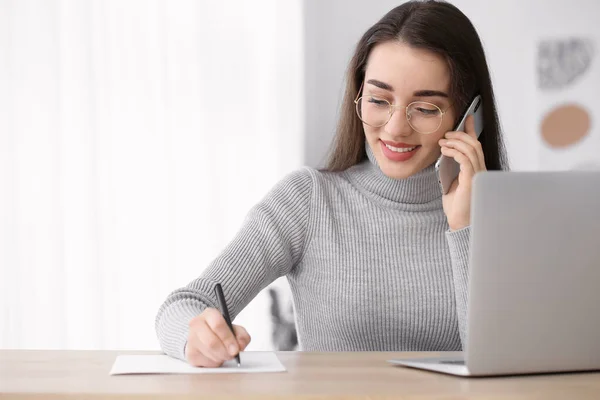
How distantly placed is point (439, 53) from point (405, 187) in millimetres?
322

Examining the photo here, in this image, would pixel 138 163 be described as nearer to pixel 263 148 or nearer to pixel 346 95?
pixel 263 148

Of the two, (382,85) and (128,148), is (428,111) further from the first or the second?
(128,148)

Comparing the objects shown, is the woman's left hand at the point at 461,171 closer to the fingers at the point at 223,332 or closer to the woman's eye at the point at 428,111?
the woman's eye at the point at 428,111

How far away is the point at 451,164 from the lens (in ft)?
5.67

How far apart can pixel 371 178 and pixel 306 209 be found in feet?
0.62

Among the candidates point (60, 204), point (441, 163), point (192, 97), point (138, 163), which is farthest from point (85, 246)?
point (441, 163)

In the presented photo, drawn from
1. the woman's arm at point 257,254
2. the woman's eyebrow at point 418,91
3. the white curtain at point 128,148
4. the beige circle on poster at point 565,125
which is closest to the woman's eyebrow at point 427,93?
the woman's eyebrow at point 418,91

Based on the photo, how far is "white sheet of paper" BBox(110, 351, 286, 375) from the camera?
109 centimetres

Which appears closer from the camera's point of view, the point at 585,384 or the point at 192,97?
the point at 585,384

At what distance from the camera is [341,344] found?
175cm

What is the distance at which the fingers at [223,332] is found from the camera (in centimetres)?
114

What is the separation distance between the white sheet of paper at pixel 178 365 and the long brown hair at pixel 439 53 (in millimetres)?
776

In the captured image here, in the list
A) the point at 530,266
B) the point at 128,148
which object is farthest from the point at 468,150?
the point at 128,148

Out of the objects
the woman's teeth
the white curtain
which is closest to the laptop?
the woman's teeth
